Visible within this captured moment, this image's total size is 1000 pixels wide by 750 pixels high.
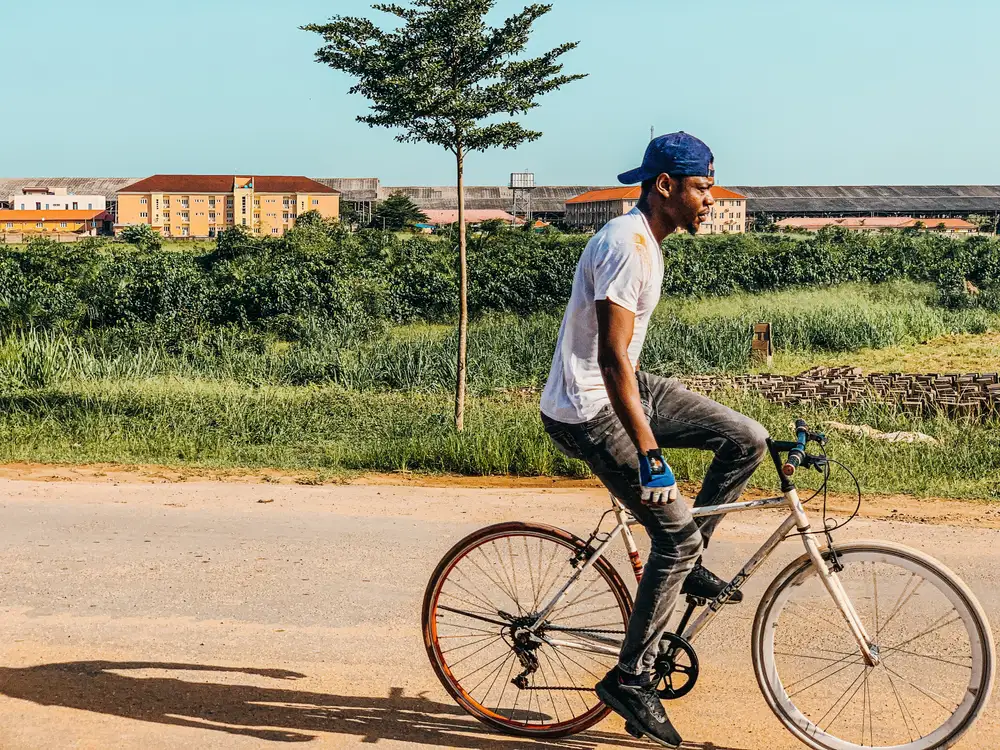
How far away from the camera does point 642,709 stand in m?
3.91

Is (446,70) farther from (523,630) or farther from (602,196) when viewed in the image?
(602,196)

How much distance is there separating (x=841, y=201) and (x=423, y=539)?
148 metres

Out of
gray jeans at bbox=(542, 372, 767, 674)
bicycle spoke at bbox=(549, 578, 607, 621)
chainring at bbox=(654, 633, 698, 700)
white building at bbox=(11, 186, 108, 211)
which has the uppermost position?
white building at bbox=(11, 186, 108, 211)

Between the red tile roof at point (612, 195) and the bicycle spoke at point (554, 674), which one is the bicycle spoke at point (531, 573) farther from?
the red tile roof at point (612, 195)

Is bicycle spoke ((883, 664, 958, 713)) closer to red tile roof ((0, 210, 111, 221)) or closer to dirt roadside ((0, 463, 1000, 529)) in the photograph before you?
dirt roadside ((0, 463, 1000, 529))

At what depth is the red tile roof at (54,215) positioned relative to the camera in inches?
6048

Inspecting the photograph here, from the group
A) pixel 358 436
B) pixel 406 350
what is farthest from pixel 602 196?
pixel 358 436

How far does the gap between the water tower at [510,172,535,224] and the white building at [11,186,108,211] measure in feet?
193

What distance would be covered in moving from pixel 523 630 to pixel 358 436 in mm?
7670

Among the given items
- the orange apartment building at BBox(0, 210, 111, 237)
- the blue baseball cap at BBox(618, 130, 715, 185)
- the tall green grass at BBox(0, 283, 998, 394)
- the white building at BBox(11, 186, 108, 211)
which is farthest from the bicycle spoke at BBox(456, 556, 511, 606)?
the white building at BBox(11, 186, 108, 211)

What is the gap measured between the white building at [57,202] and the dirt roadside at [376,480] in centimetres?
16520

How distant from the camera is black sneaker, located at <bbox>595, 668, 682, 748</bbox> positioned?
12.8 feet

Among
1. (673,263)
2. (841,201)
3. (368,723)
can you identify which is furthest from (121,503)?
(841,201)

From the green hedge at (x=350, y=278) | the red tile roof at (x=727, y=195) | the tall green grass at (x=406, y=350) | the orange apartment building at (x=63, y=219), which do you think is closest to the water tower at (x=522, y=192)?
the red tile roof at (x=727, y=195)
